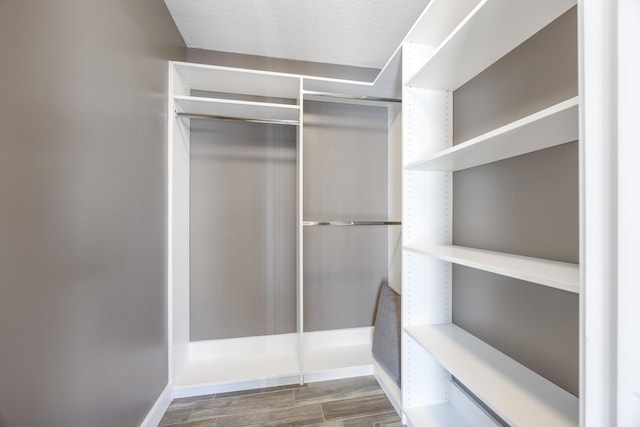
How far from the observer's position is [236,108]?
1794mm

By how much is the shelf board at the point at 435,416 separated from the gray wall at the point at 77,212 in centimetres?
140

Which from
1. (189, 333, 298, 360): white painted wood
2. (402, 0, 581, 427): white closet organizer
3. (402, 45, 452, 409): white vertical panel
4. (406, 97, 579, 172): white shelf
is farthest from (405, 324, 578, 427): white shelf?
(189, 333, 298, 360): white painted wood

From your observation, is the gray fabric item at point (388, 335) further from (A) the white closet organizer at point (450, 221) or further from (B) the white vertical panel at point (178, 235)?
(B) the white vertical panel at point (178, 235)

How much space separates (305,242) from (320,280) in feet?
1.13

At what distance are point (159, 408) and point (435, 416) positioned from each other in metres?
1.53

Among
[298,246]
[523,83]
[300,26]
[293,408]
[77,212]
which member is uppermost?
[300,26]

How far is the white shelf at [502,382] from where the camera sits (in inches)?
31.6

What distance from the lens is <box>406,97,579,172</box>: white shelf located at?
26.5 inches

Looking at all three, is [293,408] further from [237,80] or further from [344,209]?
[237,80]
